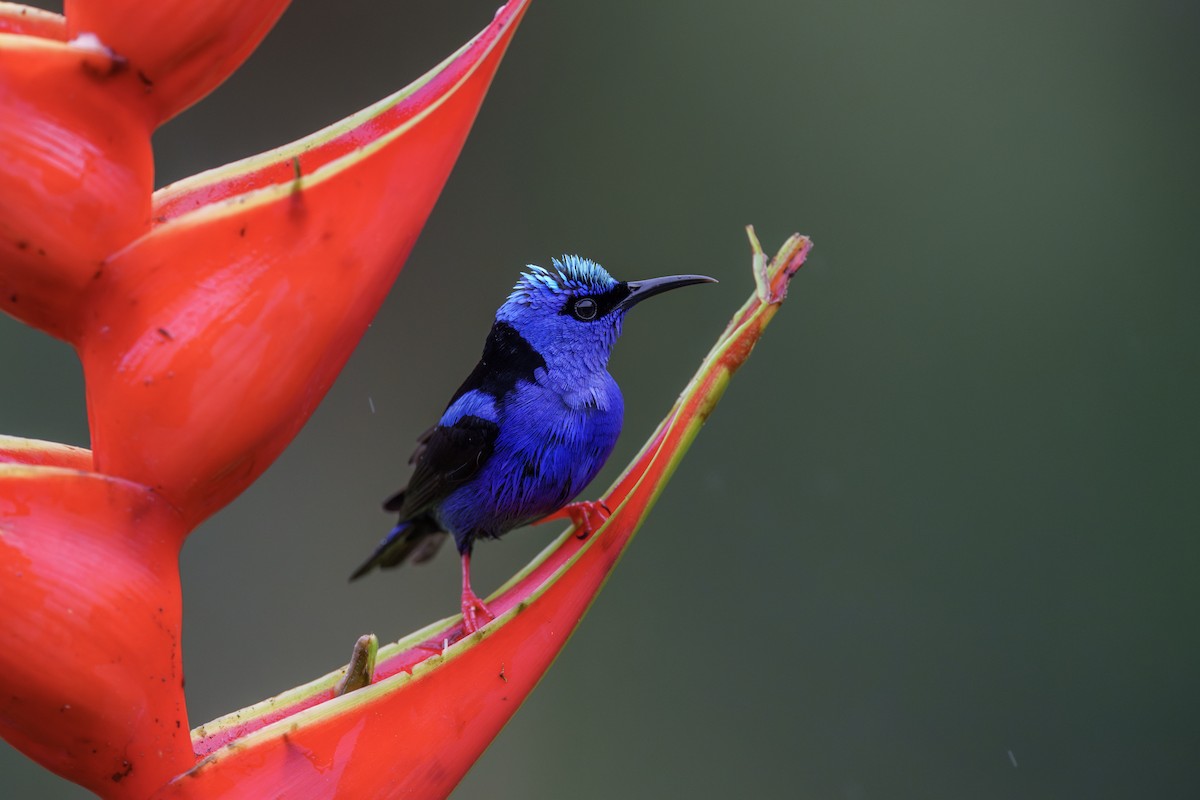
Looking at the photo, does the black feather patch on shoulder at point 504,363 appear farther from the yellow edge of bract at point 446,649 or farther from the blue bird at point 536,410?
the yellow edge of bract at point 446,649

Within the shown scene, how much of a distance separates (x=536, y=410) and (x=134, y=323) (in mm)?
411

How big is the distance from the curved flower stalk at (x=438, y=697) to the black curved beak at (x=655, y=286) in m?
0.10

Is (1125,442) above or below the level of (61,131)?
below

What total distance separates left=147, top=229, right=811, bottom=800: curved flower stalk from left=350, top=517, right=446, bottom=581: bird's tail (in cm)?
37

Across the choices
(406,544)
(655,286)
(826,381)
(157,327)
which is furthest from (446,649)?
(826,381)

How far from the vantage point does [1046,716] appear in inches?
57.7

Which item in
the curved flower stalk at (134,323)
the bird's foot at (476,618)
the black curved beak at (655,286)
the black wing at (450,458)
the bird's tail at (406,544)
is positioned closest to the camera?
the curved flower stalk at (134,323)

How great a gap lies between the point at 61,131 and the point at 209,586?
117 cm

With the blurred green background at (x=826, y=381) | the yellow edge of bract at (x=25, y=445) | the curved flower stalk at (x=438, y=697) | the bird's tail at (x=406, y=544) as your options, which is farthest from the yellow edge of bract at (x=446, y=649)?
the blurred green background at (x=826, y=381)

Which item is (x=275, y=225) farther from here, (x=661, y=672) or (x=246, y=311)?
(x=661, y=672)

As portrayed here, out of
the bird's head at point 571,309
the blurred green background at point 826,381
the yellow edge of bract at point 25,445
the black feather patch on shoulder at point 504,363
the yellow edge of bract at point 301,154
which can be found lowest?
the blurred green background at point 826,381

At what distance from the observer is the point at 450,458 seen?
83 cm

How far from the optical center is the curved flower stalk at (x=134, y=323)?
1.27 feet

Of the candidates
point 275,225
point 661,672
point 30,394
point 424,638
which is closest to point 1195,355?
point 661,672
